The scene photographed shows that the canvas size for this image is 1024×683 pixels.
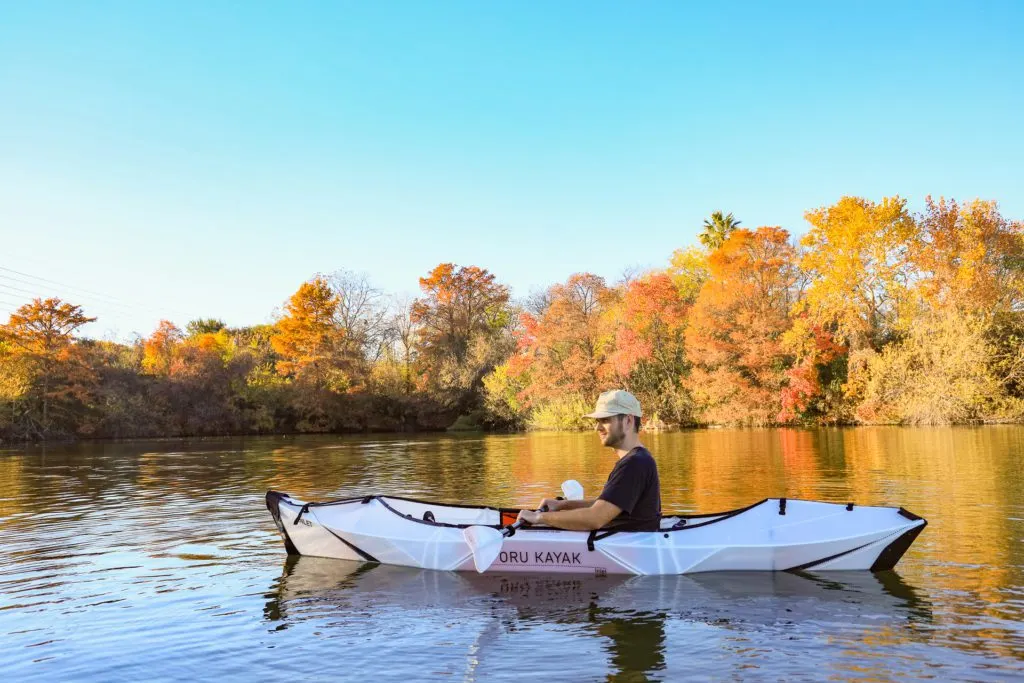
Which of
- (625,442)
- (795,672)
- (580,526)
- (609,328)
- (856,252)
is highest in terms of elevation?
(856,252)

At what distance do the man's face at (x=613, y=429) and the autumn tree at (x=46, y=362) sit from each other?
3894 cm

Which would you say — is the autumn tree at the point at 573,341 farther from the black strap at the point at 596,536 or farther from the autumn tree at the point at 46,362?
the black strap at the point at 596,536

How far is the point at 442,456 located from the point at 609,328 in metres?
18.1

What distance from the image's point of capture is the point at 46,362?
1580 inches

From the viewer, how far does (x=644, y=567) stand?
7.52 m

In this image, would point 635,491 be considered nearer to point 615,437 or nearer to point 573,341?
point 615,437

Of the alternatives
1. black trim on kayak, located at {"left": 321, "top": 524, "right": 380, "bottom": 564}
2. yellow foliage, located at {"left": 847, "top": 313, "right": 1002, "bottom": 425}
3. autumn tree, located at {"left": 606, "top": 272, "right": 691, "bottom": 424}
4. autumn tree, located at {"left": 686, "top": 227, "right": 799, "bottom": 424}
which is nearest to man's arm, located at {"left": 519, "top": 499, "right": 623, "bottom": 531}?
black trim on kayak, located at {"left": 321, "top": 524, "right": 380, "bottom": 564}

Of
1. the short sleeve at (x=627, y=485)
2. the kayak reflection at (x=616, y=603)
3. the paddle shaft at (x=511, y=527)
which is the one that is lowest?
the kayak reflection at (x=616, y=603)

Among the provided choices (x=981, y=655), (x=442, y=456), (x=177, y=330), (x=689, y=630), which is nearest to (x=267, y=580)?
(x=689, y=630)

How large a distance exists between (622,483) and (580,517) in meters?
0.55

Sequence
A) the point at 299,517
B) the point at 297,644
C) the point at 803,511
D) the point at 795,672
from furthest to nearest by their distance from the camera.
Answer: the point at 299,517, the point at 803,511, the point at 297,644, the point at 795,672

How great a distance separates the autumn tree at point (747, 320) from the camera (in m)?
37.5

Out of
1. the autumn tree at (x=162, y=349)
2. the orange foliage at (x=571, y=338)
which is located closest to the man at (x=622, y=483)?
the orange foliage at (x=571, y=338)

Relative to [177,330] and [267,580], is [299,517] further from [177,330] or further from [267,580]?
[177,330]
